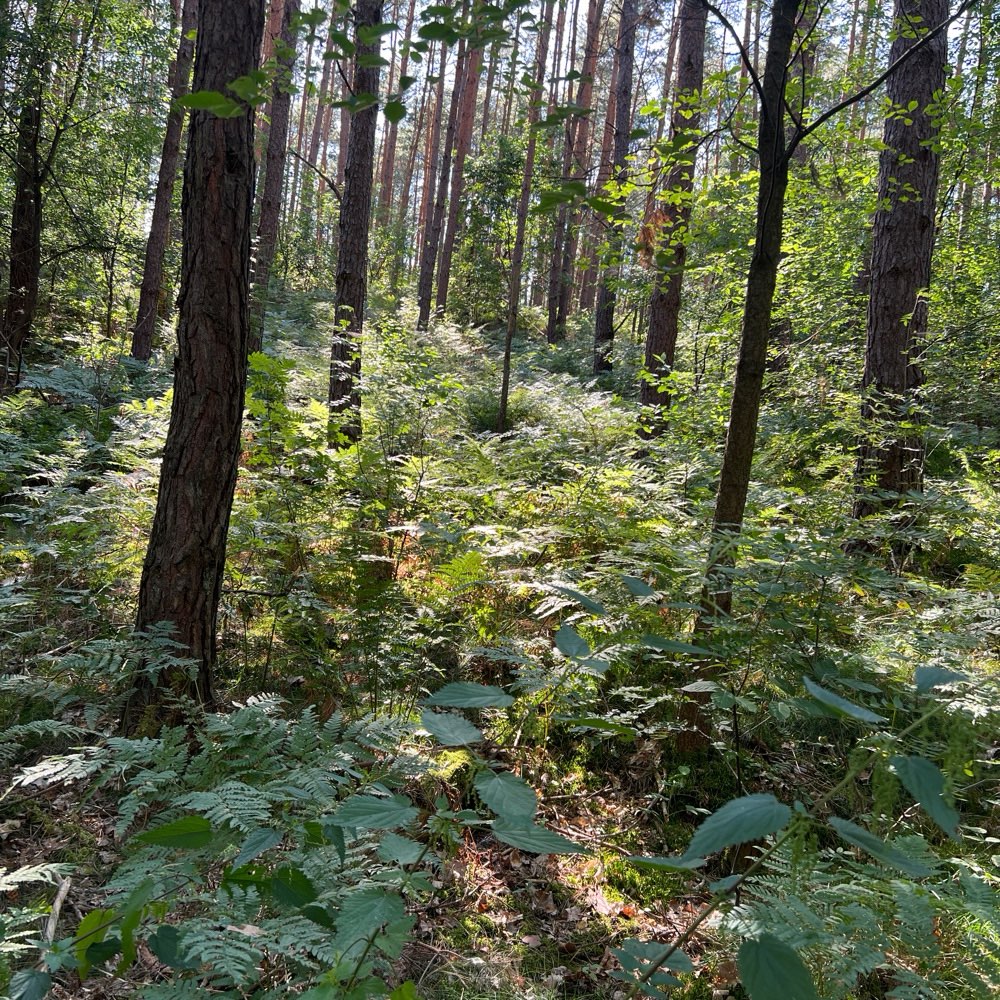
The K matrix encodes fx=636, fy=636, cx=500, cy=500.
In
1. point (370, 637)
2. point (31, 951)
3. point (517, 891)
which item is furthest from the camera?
point (370, 637)

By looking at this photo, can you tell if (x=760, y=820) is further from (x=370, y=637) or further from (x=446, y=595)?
(x=446, y=595)

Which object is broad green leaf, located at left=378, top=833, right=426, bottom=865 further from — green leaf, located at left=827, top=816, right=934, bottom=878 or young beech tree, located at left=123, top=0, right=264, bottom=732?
young beech tree, located at left=123, top=0, right=264, bottom=732

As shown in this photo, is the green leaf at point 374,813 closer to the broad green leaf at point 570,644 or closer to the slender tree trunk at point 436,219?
the broad green leaf at point 570,644

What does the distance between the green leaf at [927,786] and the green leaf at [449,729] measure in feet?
2.01

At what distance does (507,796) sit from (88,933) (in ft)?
2.66

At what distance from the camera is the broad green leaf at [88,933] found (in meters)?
1.12

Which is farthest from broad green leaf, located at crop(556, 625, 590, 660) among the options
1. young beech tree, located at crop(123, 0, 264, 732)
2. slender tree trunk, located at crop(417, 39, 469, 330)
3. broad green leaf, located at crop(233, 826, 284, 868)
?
slender tree trunk, located at crop(417, 39, 469, 330)

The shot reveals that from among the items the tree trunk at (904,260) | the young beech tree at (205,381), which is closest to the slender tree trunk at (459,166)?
the tree trunk at (904,260)

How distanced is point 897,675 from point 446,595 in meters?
2.39

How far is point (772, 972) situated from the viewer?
2.82ft

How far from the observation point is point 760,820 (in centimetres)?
83

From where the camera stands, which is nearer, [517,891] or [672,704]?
[517,891]

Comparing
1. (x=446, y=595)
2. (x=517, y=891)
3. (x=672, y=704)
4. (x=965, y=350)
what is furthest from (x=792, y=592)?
(x=965, y=350)

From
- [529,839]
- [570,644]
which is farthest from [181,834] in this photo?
[570,644]
